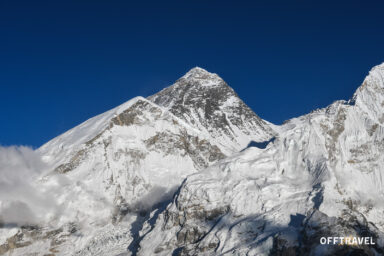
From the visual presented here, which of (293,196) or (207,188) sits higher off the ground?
(207,188)

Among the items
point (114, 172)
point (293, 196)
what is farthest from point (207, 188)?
point (114, 172)

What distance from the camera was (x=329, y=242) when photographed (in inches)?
3174

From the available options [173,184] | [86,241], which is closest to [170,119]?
[173,184]

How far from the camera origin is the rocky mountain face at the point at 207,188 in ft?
306

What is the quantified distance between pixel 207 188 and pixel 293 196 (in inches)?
745

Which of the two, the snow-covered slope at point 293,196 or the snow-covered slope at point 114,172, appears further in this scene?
the snow-covered slope at point 114,172

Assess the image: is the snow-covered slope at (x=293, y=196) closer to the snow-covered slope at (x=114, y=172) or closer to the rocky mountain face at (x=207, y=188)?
the rocky mountain face at (x=207, y=188)

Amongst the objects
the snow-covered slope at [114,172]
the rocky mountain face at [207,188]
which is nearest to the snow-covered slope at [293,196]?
the rocky mountain face at [207,188]

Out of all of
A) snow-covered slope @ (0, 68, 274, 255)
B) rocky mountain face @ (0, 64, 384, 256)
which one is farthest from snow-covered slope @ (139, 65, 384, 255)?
snow-covered slope @ (0, 68, 274, 255)

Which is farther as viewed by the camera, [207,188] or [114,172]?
[114,172]

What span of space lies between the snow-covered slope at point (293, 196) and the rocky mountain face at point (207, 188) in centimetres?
25

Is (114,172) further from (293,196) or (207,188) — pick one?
(293,196)

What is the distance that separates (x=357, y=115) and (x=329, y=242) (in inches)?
2258

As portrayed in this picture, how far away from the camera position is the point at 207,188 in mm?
107750
